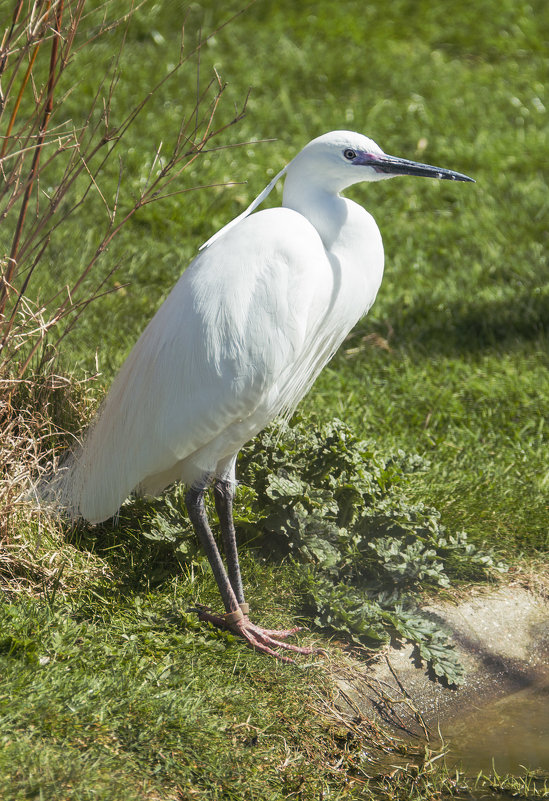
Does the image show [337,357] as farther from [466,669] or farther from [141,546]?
[466,669]

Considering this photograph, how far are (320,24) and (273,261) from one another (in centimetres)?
578

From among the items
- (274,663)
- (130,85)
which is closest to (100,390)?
(274,663)

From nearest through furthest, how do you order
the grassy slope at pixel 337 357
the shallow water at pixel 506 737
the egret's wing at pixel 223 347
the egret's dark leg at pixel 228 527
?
1. the grassy slope at pixel 337 357
2. the shallow water at pixel 506 737
3. the egret's wing at pixel 223 347
4. the egret's dark leg at pixel 228 527

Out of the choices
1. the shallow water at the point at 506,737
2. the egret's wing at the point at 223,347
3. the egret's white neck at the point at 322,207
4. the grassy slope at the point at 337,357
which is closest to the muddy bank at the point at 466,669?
the shallow water at the point at 506,737

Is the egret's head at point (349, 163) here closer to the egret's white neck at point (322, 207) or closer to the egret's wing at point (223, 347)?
the egret's white neck at point (322, 207)

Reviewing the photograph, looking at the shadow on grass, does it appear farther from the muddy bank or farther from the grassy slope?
the muddy bank

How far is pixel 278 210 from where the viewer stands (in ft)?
9.84

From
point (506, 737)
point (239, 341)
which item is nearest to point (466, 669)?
point (506, 737)

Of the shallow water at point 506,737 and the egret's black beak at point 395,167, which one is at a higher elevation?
the egret's black beak at point 395,167

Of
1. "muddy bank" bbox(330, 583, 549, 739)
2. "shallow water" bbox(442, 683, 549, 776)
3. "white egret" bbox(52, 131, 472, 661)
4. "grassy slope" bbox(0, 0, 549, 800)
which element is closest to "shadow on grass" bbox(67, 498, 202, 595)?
"grassy slope" bbox(0, 0, 549, 800)

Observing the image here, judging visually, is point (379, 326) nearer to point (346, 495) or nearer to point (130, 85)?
point (346, 495)

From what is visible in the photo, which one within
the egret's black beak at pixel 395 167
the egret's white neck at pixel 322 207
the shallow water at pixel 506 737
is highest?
the egret's black beak at pixel 395 167

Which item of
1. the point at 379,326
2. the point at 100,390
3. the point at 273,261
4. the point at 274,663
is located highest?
the point at 273,261

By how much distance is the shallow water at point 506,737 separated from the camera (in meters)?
2.73
